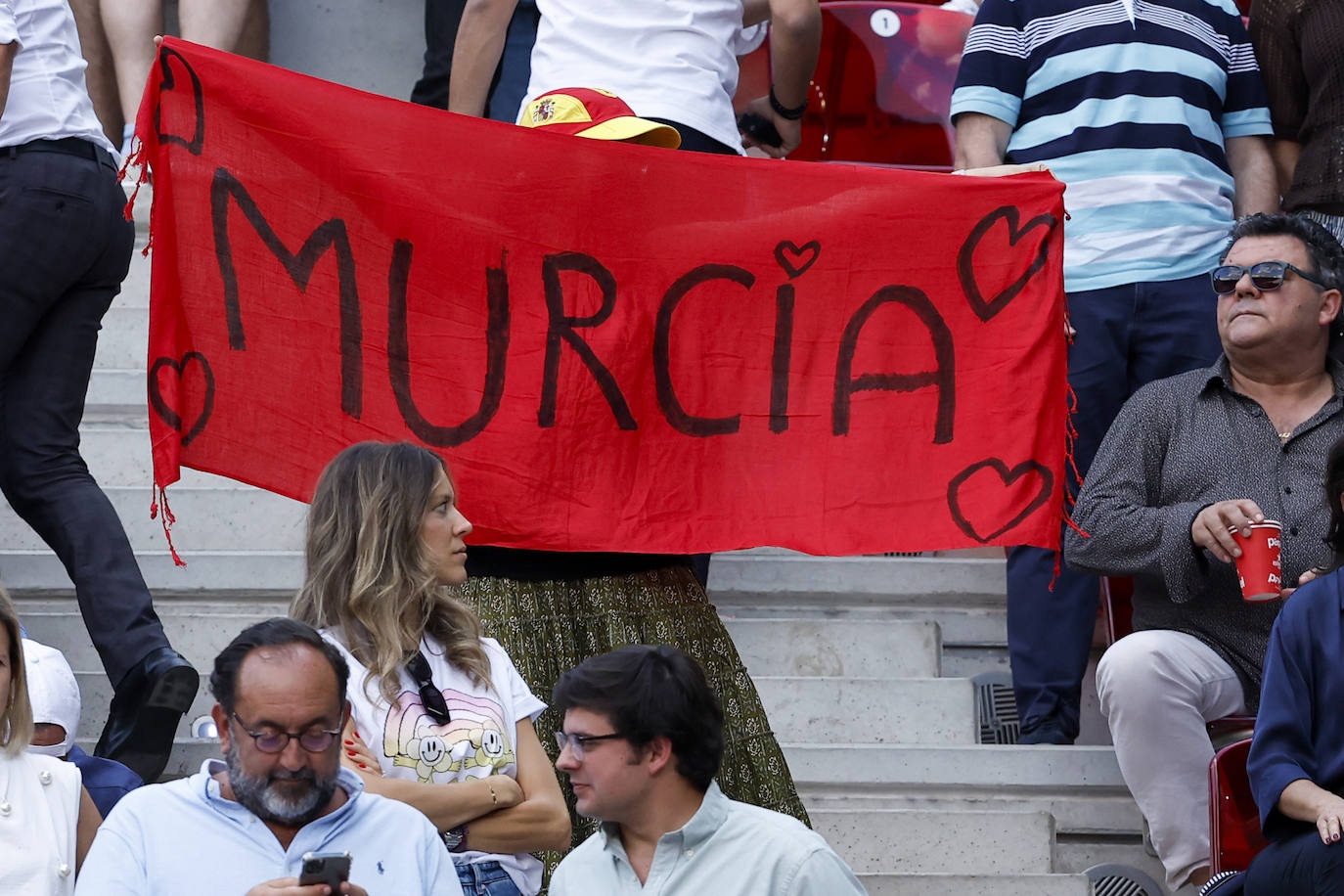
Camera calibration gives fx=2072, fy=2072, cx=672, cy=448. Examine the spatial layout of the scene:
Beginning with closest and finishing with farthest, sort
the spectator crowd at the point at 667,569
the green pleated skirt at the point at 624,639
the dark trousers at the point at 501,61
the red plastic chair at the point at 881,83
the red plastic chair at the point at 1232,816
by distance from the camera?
the spectator crowd at the point at 667,569, the red plastic chair at the point at 1232,816, the green pleated skirt at the point at 624,639, the dark trousers at the point at 501,61, the red plastic chair at the point at 881,83

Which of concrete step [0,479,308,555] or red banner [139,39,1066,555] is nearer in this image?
red banner [139,39,1066,555]

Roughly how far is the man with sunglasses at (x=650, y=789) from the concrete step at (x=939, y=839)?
1.45 metres

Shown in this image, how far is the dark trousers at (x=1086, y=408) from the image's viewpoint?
504 cm

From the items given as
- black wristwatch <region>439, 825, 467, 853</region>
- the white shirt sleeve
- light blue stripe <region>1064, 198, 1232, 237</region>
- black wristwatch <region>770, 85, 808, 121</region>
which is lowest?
black wristwatch <region>439, 825, 467, 853</region>

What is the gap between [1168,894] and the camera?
4680mm

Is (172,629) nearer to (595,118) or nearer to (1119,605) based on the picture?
(595,118)

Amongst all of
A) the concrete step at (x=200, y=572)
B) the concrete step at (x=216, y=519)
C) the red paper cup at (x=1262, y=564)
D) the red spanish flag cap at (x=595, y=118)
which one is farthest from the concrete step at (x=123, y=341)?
the red paper cup at (x=1262, y=564)

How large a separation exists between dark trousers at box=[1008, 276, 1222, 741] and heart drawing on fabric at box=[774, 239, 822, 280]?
889 millimetres

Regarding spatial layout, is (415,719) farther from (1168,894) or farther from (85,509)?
(1168,894)

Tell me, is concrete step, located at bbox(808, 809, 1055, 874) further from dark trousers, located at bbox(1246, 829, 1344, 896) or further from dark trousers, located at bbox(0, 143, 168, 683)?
dark trousers, located at bbox(0, 143, 168, 683)

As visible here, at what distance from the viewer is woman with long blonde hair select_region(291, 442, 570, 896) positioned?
11.4ft

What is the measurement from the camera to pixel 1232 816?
4.29 metres

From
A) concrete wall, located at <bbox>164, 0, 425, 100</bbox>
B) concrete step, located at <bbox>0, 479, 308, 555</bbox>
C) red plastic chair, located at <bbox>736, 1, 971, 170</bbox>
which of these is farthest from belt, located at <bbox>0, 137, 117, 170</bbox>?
concrete wall, located at <bbox>164, 0, 425, 100</bbox>

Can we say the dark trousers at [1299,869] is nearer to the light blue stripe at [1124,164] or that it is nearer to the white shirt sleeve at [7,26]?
the light blue stripe at [1124,164]
